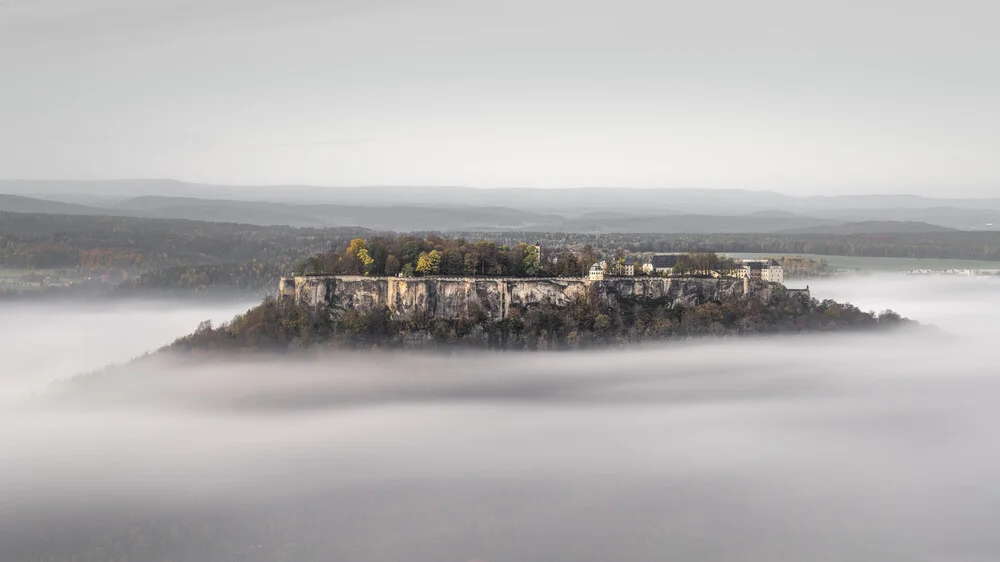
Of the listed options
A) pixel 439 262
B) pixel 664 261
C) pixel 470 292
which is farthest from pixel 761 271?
pixel 439 262

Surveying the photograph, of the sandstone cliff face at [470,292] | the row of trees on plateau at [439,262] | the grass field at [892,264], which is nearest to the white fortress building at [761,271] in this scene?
the sandstone cliff face at [470,292]

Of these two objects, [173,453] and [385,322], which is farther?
[385,322]

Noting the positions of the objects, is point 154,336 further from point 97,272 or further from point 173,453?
point 97,272

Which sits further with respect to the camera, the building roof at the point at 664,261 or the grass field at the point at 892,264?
the grass field at the point at 892,264

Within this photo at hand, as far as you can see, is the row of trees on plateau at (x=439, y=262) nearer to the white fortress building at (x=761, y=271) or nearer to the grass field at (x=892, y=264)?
the white fortress building at (x=761, y=271)

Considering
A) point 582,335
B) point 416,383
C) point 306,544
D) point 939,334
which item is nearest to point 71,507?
point 306,544

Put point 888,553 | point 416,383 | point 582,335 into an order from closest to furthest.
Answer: point 888,553
point 416,383
point 582,335

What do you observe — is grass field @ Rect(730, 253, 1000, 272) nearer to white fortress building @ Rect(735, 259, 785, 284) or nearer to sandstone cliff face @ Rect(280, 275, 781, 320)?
white fortress building @ Rect(735, 259, 785, 284)
